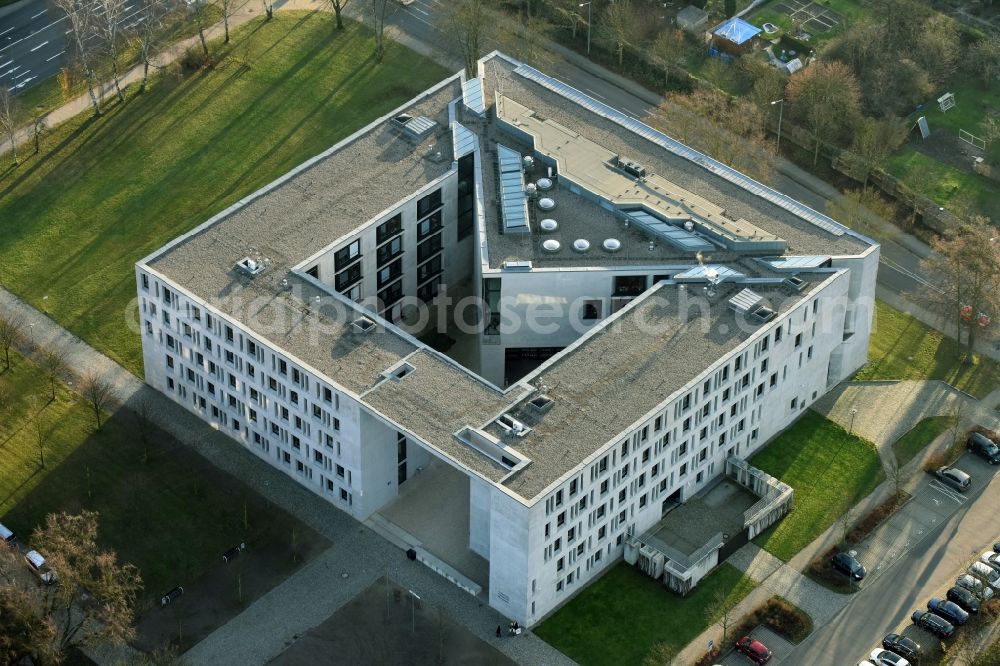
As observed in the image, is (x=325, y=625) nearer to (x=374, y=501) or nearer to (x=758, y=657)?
(x=374, y=501)

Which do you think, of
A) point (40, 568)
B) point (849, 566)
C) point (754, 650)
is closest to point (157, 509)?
point (40, 568)

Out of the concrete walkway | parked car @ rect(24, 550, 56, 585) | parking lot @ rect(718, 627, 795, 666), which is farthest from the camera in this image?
parked car @ rect(24, 550, 56, 585)

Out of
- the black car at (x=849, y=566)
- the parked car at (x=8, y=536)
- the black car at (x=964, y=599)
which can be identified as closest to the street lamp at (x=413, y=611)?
the parked car at (x=8, y=536)

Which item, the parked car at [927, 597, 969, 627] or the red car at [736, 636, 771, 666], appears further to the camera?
the parked car at [927, 597, 969, 627]

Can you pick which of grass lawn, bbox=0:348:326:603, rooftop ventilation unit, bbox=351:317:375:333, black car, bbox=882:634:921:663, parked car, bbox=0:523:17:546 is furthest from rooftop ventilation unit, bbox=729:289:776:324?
parked car, bbox=0:523:17:546

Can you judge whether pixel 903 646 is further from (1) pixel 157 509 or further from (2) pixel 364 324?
(1) pixel 157 509

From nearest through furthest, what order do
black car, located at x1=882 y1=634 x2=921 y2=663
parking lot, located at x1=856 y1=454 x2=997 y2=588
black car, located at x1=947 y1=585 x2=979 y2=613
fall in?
Result: black car, located at x1=882 y1=634 x2=921 y2=663, black car, located at x1=947 y1=585 x2=979 y2=613, parking lot, located at x1=856 y1=454 x2=997 y2=588

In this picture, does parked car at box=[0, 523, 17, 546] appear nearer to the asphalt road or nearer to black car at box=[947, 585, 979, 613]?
the asphalt road
